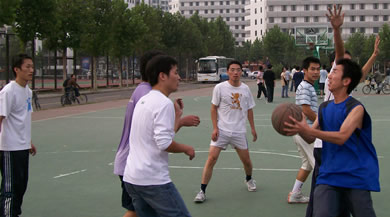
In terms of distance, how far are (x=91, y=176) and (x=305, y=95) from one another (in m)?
3.98

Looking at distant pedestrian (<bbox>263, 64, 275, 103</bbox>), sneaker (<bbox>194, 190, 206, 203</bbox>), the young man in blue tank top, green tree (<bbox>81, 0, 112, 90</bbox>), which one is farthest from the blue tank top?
green tree (<bbox>81, 0, 112, 90</bbox>)

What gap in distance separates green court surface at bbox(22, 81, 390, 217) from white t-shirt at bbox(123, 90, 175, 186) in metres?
2.41

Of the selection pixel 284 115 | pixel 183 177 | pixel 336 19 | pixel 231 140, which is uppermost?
pixel 336 19

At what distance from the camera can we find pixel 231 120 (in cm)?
714

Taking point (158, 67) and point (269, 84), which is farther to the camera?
point (269, 84)

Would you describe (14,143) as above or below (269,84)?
below

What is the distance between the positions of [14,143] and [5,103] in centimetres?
41

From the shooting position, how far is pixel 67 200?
23.0ft

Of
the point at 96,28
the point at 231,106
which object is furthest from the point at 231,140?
the point at 96,28

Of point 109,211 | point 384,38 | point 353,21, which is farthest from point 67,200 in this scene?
point 353,21

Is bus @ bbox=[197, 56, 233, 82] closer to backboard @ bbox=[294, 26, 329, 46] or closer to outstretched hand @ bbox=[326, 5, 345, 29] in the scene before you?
backboard @ bbox=[294, 26, 329, 46]

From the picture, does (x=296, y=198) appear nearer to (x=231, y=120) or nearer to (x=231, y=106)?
(x=231, y=120)

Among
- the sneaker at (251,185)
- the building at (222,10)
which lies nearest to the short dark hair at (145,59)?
the sneaker at (251,185)

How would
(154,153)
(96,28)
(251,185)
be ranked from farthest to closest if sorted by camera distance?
(96,28)
(251,185)
(154,153)
